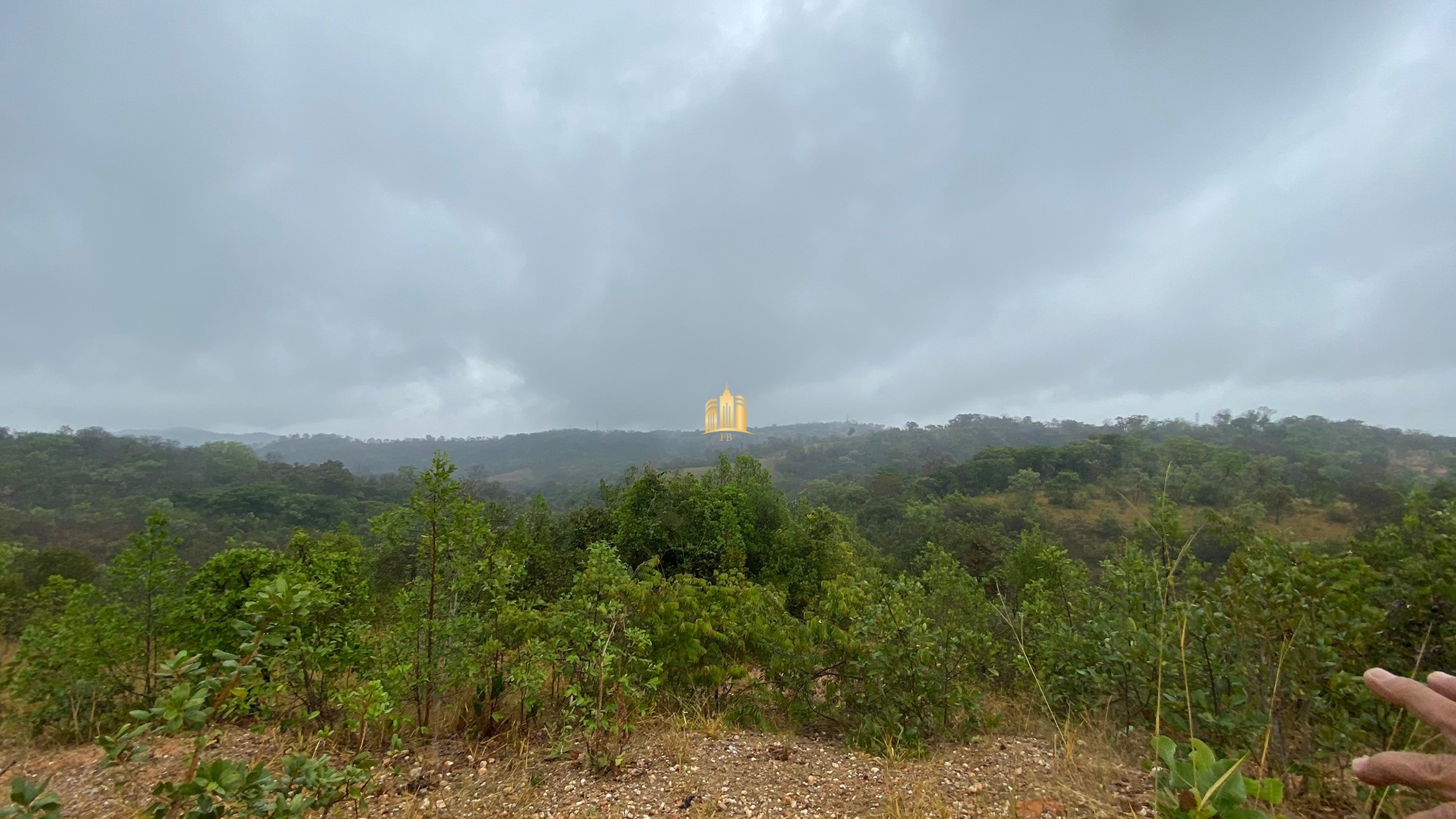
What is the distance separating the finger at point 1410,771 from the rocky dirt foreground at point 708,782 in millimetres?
2205

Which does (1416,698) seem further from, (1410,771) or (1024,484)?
(1024,484)

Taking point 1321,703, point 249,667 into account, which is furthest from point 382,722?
point 1321,703

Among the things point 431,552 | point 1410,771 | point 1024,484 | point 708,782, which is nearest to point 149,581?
point 431,552

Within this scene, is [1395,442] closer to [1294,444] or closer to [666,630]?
[1294,444]

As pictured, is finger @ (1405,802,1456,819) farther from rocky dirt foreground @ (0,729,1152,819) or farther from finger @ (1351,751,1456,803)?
rocky dirt foreground @ (0,729,1152,819)

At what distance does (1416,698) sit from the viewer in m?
1.09

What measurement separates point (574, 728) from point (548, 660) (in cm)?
73

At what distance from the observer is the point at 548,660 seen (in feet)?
13.1

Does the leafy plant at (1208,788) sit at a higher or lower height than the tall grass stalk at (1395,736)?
higher

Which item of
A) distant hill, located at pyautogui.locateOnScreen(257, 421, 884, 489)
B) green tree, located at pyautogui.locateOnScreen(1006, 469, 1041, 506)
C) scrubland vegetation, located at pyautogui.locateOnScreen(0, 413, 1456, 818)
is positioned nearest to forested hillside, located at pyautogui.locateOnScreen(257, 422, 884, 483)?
distant hill, located at pyautogui.locateOnScreen(257, 421, 884, 489)

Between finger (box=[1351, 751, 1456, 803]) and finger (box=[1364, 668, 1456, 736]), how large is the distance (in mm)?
67

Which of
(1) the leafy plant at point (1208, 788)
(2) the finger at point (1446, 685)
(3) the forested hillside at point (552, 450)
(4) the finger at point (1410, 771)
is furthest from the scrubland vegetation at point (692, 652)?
(3) the forested hillside at point (552, 450)

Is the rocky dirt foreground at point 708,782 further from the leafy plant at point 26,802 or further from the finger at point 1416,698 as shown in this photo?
the finger at point 1416,698

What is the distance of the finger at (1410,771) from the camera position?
0.97m
